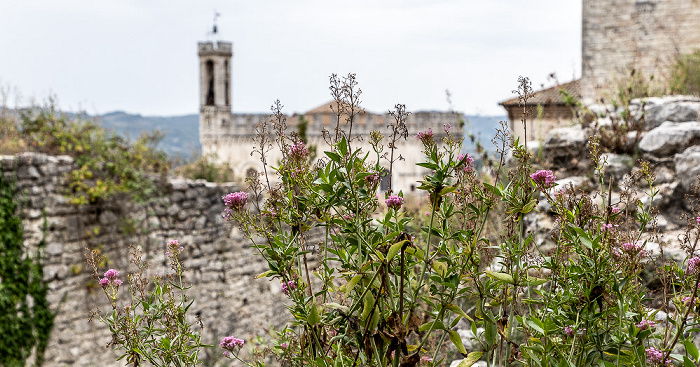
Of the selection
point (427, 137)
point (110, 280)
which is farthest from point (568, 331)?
point (110, 280)

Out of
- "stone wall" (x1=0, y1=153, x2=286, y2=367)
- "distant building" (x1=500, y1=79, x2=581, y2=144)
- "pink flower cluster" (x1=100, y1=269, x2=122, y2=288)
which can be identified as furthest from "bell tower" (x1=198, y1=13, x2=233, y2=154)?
"pink flower cluster" (x1=100, y1=269, x2=122, y2=288)

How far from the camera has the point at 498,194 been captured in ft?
6.61

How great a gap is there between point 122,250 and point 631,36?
8206 millimetres

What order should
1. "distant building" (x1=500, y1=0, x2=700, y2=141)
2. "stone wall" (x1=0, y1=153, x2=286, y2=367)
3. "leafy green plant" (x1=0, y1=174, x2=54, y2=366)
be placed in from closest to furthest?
"leafy green plant" (x1=0, y1=174, x2=54, y2=366) < "stone wall" (x1=0, y1=153, x2=286, y2=367) < "distant building" (x1=500, y1=0, x2=700, y2=141)

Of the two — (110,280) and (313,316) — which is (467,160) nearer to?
(313,316)

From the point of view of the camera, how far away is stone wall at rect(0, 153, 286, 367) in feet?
21.9

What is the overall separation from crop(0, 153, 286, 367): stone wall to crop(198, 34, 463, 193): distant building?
62.5 feet

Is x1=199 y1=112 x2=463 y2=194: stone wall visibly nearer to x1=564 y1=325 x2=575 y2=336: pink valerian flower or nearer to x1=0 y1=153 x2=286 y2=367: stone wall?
x1=0 y1=153 x2=286 y2=367: stone wall

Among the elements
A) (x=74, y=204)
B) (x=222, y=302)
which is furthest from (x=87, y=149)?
(x=222, y=302)


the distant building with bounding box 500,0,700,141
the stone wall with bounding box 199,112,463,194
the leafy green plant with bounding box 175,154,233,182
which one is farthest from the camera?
the stone wall with bounding box 199,112,463,194

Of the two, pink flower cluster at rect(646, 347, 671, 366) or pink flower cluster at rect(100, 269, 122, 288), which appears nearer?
pink flower cluster at rect(646, 347, 671, 366)

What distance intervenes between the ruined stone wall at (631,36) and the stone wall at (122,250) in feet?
19.3

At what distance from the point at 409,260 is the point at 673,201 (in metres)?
3.35

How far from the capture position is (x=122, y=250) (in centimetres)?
742
